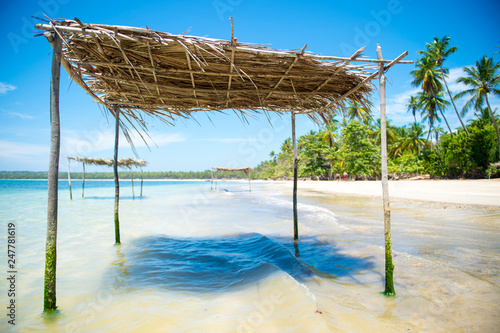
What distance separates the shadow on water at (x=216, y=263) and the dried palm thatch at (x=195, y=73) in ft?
8.68

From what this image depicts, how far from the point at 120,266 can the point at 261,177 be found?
8111 cm

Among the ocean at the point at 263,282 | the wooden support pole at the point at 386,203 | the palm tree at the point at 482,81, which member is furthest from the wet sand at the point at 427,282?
the palm tree at the point at 482,81

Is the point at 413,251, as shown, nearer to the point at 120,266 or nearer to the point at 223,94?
the point at 223,94

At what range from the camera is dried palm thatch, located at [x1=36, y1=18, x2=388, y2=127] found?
103 inches

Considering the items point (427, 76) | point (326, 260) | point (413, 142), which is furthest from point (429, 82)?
point (326, 260)

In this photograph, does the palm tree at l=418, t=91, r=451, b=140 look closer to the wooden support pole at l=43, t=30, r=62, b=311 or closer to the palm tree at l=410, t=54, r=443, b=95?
the palm tree at l=410, t=54, r=443, b=95

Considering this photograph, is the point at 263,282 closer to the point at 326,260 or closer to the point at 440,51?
the point at 326,260

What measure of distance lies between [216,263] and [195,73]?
10.7 feet

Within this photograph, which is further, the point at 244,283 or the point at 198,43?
the point at 244,283

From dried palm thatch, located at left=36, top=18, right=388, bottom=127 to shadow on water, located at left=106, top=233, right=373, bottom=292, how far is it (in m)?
2.65

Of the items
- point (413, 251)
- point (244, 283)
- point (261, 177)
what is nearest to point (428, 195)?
point (413, 251)

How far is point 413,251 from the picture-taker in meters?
4.80

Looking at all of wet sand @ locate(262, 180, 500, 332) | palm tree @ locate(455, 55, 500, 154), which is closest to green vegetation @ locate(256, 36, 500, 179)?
palm tree @ locate(455, 55, 500, 154)

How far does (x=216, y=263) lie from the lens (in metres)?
4.44
